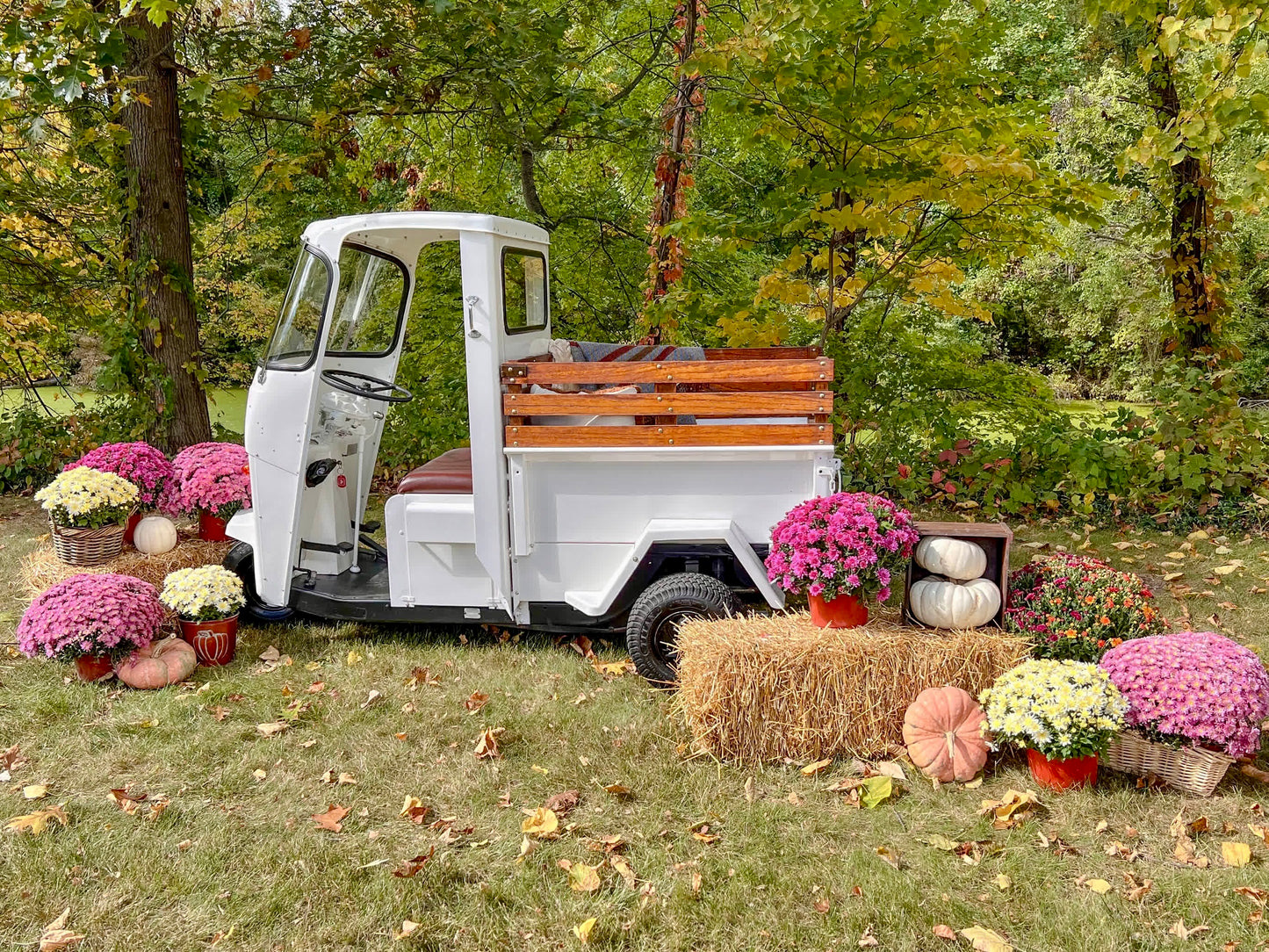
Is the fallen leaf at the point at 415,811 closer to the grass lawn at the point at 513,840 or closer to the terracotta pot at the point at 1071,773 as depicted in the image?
the grass lawn at the point at 513,840

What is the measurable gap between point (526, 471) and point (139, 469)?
9.00 ft

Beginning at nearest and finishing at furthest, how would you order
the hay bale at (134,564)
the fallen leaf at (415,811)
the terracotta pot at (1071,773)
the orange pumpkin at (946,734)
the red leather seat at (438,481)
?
the fallen leaf at (415,811), the terracotta pot at (1071,773), the orange pumpkin at (946,734), the red leather seat at (438,481), the hay bale at (134,564)

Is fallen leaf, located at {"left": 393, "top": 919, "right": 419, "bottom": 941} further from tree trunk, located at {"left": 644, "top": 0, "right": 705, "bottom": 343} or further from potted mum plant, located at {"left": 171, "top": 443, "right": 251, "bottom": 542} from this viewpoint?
tree trunk, located at {"left": 644, "top": 0, "right": 705, "bottom": 343}

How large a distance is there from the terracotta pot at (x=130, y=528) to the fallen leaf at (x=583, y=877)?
3.80 meters

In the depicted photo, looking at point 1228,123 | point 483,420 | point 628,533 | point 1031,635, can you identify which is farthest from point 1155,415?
point 483,420

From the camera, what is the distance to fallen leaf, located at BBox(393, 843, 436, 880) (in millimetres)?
2963

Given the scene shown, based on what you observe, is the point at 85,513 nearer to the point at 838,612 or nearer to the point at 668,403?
the point at 668,403

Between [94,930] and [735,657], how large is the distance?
2229 mm

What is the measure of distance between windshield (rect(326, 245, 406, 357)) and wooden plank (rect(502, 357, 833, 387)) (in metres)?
1.04

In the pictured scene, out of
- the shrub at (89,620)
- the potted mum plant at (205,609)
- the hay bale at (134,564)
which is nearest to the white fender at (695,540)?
the potted mum plant at (205,609)

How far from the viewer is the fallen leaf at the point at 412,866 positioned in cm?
296

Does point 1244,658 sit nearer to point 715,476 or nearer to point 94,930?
point 715,476

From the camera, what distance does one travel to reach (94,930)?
2.74 metres

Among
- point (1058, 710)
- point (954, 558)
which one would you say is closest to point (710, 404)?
point (954, 558)
